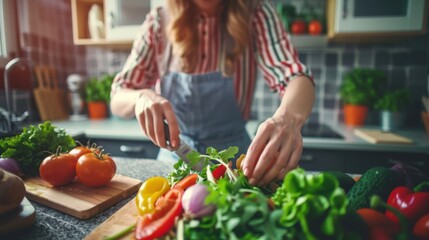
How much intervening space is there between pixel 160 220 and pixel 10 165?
529 mm

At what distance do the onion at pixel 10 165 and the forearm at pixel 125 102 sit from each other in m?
0.32

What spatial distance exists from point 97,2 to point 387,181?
6.99 feet

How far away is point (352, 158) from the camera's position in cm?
148

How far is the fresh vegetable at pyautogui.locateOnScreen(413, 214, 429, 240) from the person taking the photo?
18.1 inches

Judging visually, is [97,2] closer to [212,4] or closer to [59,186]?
[212,4]

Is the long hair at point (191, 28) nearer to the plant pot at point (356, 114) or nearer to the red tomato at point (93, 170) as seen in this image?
the red tomato at point (93, 170)

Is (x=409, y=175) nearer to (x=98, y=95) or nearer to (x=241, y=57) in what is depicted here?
(x=241, y=57)

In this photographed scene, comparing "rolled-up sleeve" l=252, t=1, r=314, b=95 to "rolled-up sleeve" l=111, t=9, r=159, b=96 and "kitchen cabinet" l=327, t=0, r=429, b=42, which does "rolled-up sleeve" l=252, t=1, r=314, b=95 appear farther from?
"kitchen cabinet" l=327, t=0, r=429, b=42

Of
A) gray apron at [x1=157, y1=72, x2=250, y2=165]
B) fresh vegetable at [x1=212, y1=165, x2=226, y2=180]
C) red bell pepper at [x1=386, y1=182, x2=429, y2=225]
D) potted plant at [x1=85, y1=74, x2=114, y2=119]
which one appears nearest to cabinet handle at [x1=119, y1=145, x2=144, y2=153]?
gray apron at [x1=157, y1=72, x2=250, y2=165]

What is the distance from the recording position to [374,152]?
146cm

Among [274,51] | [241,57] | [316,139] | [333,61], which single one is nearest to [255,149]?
[274,51]

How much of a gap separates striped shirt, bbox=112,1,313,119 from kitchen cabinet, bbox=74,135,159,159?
0.50 m

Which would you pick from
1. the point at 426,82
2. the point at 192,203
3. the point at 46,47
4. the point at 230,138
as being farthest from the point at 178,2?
the point at 426,82

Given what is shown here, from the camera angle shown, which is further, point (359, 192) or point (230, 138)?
point (230, 138)
